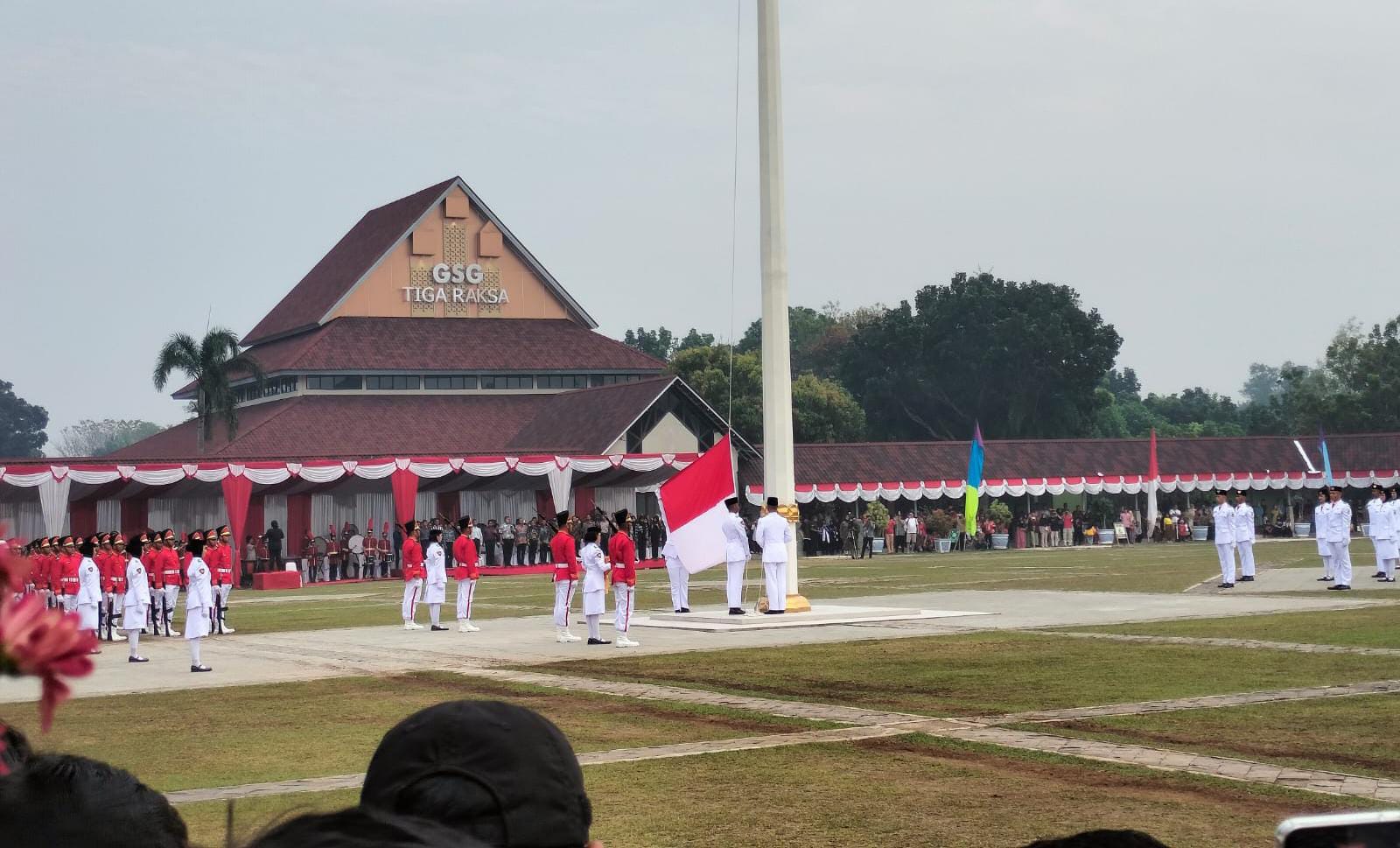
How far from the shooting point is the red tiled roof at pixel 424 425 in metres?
50.3

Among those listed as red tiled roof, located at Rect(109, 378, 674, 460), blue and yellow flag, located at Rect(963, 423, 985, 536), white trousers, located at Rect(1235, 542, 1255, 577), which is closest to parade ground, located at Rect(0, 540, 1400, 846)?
white trousers, located at Rect(1235, 542, 1255, 577)

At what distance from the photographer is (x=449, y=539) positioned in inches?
1857

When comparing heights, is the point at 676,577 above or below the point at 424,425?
below

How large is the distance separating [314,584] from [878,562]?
1597 centimetres

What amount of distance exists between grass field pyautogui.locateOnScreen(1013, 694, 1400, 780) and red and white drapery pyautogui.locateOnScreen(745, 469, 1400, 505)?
38.4 m

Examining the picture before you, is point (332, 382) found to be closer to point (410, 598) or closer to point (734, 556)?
point (410, 598)

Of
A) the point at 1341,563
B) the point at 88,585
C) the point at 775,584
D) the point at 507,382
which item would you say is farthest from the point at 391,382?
the point at 1341,563

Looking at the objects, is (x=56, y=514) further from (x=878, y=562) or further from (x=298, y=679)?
(x=298, y=679)

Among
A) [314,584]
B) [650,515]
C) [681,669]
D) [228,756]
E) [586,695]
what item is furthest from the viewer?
[650,515]

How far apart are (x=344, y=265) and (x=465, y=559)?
1635 inches

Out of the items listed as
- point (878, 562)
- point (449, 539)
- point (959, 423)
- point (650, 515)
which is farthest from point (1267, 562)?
point (959, 423)

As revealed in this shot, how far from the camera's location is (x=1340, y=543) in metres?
27.6

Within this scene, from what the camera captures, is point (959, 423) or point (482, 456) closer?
point (482, 456)

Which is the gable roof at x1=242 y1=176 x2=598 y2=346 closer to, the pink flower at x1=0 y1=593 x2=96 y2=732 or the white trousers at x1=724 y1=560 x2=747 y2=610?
the white trousers at x1=724 y1=560 x2=747 y2=610
